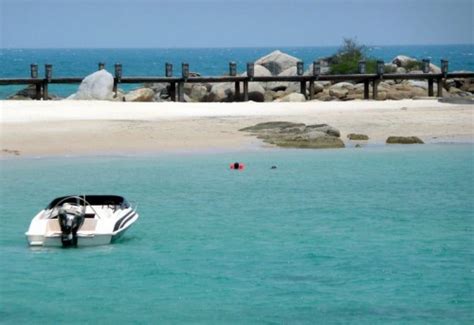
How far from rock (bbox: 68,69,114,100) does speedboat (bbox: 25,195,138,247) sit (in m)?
20.5

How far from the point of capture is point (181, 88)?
132 ft

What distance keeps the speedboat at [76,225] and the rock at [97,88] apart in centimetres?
2055

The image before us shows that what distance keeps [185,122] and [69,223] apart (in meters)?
15.5

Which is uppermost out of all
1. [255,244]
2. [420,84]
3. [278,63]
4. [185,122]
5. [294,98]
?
[278,63]

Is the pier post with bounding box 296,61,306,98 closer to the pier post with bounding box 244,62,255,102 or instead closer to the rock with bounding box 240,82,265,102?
the rock with bounding box 240,82,265,102

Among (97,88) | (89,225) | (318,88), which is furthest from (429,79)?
(89,225)

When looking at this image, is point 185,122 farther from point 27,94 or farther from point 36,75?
point 27,94

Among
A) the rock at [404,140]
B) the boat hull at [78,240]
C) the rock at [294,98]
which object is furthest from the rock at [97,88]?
the boat hull at [78,240]

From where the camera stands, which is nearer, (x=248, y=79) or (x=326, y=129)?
(x=326, y=129)

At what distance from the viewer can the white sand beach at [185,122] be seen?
2922cm

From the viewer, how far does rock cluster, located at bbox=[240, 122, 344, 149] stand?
2945 cm

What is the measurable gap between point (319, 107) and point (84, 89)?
26.2 ft

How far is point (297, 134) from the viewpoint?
3064cm

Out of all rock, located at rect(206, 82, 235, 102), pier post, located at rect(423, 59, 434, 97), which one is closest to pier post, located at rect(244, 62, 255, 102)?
rock, located at rect(206, 82, 235, 102)
